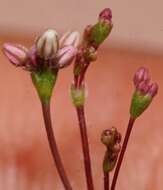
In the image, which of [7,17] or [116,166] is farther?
[7,17]

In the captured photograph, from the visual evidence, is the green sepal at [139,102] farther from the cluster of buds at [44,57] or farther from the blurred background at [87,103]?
the blurred background at [87,103]

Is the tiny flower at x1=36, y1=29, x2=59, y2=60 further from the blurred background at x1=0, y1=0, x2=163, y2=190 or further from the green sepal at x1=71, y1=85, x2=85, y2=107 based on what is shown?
the blurred background at x1=0, y1=0, x2=163, y2=190

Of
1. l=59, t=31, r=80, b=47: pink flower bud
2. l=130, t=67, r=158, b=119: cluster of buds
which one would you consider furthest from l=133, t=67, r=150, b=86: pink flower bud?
l=59, t=31, r=80, b=47: pink flower bud

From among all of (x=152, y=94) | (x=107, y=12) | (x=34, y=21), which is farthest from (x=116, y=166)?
(x=34, y=21)

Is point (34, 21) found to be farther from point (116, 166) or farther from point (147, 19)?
point (116, 166)

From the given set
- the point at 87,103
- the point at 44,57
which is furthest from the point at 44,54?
the point at 87,103

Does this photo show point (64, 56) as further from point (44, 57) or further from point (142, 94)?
point (142, 94)

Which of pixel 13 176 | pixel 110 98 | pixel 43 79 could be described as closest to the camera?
pixel 43 79
